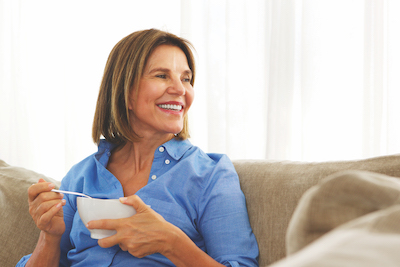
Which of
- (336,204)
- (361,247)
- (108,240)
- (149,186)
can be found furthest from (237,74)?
(361,247)

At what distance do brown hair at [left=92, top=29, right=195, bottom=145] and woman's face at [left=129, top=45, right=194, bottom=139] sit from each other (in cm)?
3

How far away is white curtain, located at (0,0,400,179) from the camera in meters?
1.52

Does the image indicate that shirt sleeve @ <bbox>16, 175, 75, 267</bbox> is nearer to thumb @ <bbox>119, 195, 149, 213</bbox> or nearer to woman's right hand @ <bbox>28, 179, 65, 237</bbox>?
woman's right hand @ <bbox>28, 179, 65, 237</bbox>

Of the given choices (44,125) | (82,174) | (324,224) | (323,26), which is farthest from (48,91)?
(324,224)

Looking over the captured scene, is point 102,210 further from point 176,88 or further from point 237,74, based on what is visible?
point 237,74

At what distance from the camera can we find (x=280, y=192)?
104 centimetres

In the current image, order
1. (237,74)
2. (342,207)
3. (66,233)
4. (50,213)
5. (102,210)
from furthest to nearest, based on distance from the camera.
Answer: (237,74) → (66,233) → (50,213) → (102,210) → (342,207)

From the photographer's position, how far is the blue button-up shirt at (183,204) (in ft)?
3.32

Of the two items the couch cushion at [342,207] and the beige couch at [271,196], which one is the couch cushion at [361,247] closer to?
the couch cushion at [342,207]

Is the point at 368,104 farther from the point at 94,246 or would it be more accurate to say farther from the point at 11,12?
the point at 11,12

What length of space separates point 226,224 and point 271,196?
151 mm

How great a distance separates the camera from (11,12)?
2.46m

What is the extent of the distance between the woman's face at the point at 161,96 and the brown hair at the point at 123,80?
26 millimetres

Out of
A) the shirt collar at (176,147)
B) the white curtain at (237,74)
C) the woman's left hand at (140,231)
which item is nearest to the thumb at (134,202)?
the woman's left hand at (140,231)
